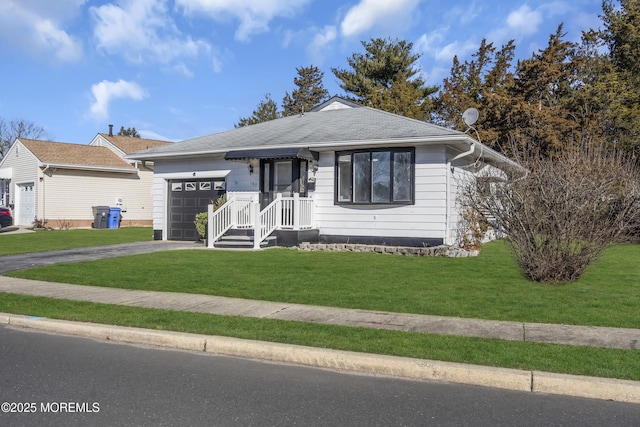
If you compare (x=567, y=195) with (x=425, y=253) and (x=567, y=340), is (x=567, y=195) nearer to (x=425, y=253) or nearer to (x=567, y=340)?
(x=567, y=340)

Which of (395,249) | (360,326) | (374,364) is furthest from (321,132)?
(374,364)

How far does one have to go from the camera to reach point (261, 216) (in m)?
16.2

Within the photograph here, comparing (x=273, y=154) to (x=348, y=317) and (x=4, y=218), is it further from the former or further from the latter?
(x=4, y=218)

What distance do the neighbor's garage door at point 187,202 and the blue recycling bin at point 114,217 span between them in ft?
36.8

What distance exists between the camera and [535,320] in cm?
713

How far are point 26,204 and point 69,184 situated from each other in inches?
108

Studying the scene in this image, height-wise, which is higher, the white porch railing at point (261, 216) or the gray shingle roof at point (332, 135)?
the gray shingle roof at point (332, 135)

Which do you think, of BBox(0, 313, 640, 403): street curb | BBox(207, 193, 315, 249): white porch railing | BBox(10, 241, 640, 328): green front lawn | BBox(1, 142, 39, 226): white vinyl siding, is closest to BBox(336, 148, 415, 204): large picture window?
BBox(207, 193, 315, 249): white porch railing

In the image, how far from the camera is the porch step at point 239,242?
16391mm

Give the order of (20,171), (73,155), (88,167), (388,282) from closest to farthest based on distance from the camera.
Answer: (388,282) < (88,167) < (20,171) < (73,155)

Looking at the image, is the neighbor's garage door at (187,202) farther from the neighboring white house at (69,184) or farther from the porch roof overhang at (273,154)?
the neighboring white house at (69,184)

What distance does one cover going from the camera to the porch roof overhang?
16.0 metres

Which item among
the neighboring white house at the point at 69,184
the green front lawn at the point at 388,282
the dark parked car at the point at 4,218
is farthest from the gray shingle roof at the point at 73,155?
the green front lawn at the point at 388,282

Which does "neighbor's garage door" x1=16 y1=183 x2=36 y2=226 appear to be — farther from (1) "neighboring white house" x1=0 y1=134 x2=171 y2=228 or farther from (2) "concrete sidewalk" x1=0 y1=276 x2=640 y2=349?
(2) "concrete sidewalk" x1=0 y1=276 x2=640 y2=349
